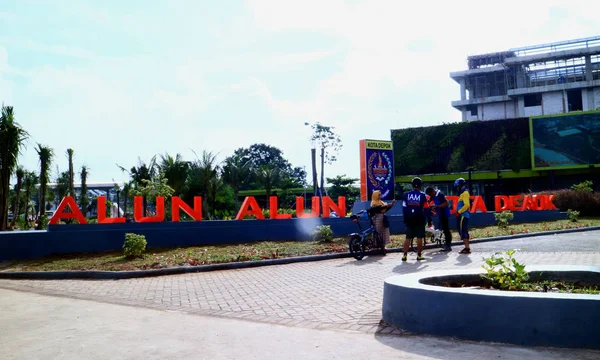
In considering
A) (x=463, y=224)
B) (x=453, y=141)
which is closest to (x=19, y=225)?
(x=463, y=224)

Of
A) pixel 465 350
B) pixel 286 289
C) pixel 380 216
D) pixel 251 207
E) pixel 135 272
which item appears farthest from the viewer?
pixel 251 207

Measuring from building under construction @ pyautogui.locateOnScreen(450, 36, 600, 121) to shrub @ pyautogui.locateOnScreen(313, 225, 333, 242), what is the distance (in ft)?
200

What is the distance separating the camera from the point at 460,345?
4.89 metres

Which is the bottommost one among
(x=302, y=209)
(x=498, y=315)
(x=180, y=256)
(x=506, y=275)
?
(x=180, y=256)

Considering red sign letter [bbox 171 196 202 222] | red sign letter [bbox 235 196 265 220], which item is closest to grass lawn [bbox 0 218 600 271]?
red sign letter [bbox 171 196 202 222]

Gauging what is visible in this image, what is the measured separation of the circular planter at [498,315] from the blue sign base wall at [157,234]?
36.1ft

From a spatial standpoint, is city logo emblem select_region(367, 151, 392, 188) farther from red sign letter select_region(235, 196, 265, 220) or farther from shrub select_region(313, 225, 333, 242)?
shrub select_region(313, 225, 333, 242)

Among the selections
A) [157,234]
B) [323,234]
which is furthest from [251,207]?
[157,234]

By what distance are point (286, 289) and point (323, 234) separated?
774 centimetres

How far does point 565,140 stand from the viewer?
4819cm

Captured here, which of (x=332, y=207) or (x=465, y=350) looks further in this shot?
(x=332, y=207)

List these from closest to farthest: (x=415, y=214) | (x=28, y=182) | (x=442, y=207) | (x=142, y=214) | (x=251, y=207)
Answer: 1. (x=415, y=214)
2. (x=442, y=207)
3. (x=142, y=214)
4. (x=251, y=207)
5. (x=28, y=182)

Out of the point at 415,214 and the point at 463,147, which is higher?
the point at 463,147

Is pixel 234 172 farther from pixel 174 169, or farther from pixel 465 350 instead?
pixel 465 350
